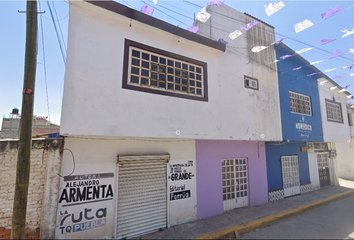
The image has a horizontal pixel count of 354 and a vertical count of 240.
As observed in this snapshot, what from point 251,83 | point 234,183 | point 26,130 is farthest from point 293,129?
point 26,130

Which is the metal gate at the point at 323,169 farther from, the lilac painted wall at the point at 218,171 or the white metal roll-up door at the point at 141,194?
the white metal roll-up door at the point at 141,194

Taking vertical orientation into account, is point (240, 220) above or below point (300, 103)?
below

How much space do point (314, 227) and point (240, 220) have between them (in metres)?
2.36

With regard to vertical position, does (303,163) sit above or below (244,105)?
below

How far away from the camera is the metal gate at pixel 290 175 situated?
9234 mm

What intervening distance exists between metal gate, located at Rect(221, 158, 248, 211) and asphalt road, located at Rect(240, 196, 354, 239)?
1.48 metres

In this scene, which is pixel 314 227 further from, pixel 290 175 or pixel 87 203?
pixel 87 203

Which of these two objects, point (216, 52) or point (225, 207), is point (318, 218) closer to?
point (225, 207)

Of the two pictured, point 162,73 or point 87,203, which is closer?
point 87,203

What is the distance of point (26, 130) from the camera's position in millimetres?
3305

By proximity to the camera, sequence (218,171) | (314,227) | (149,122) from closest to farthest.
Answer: (149,122) → (314,227) → (218,171)

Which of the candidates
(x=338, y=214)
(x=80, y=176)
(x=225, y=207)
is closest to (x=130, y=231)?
(x=80, y=176)

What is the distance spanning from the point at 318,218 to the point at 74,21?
33.9 feet

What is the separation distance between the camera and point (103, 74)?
4.53 meters
